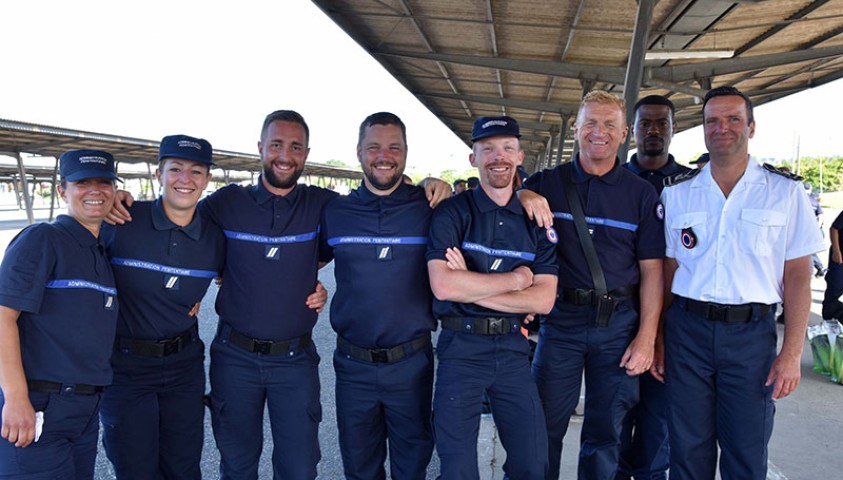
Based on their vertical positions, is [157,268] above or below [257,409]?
above

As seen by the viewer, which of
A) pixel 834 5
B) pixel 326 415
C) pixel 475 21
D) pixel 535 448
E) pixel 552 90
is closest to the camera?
pixel 535 448

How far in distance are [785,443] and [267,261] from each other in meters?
4.09

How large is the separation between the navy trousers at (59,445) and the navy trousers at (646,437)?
2.87 m

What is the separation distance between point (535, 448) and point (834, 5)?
962cm

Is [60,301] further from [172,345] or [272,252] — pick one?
[272,252]

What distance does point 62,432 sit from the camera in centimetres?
229

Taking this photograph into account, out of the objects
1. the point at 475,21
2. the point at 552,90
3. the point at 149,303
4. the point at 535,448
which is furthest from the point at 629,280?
the point at 552,90

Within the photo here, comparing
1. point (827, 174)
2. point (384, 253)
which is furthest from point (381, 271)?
point (827, 174)

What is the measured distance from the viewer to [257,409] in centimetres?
290

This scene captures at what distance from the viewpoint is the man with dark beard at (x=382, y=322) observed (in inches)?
109

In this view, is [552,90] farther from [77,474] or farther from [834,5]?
[77,474]

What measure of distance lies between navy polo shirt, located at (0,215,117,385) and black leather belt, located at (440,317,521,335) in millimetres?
1632

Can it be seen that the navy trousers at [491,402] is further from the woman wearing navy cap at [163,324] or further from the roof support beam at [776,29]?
the roof support beam at [776,29]

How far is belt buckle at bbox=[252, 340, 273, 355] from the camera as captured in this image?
2.85 metres
